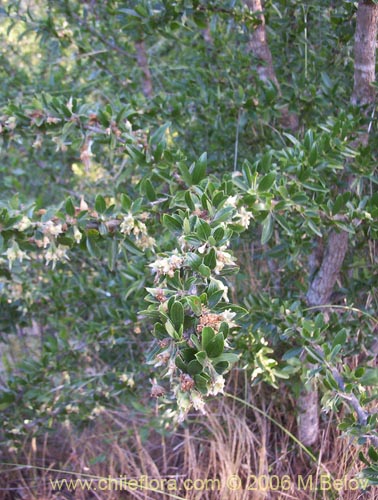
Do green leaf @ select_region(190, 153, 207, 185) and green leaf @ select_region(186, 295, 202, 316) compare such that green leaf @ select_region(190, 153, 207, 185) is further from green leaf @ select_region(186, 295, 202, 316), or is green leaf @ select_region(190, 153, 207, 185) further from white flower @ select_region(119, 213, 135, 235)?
green leaf @ select_region(186, 295, 202, 316)

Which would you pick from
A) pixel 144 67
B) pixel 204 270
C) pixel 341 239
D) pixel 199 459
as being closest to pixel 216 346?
pixel 204 270

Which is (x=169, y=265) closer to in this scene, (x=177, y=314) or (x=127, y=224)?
(x=177, y=314)

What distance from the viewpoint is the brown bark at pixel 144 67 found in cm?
226

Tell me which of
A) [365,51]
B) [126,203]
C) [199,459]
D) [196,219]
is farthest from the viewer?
[199,459]

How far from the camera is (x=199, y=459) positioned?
6.64 ft

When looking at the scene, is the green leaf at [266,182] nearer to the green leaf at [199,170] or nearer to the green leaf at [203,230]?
the green leaf at [199,170]

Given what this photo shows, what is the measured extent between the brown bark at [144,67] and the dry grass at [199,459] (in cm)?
131

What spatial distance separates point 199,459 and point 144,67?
159 cm

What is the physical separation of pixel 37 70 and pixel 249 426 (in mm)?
2253

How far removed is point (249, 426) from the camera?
207 centimetres

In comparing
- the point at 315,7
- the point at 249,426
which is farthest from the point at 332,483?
the point at 315,7

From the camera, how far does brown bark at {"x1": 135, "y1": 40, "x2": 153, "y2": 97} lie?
2264mm

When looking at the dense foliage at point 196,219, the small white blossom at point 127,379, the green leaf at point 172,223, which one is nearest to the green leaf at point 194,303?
the dense foliage at point 196,219

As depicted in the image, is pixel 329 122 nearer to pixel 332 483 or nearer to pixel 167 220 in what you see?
pixel 167 220
